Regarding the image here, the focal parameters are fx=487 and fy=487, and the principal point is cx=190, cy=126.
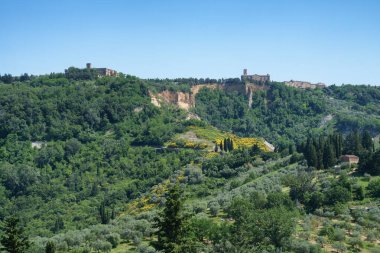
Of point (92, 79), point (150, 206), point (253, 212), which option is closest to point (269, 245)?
point (253, 212)

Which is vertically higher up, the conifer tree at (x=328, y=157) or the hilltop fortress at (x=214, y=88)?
the hilltop fortress at (x=214, y=88)

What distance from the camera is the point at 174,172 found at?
94.8m

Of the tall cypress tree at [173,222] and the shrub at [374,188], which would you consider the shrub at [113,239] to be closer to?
the tall cypress tree at [173,222]

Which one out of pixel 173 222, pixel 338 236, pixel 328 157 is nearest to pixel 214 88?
pixel 328 157

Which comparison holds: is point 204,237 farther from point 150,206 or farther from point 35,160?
point 35,160

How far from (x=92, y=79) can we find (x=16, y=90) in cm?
2849

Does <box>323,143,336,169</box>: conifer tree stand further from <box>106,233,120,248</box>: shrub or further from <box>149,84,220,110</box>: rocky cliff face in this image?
<box>149,84,220,110</box>: rocky cliff face

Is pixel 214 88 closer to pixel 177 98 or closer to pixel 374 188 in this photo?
pixel 177 98

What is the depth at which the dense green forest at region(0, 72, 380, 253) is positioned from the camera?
4784 centimetres

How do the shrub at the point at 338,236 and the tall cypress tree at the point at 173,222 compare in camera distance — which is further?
the shrub at the point at 338,236

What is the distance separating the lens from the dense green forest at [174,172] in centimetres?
4784

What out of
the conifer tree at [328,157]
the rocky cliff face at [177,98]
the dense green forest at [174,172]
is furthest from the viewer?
the rocky cliff face at [177,98]

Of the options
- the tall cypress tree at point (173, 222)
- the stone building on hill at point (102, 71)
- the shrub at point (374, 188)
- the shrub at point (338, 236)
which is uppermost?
the stone building on hill at point (102, 71)

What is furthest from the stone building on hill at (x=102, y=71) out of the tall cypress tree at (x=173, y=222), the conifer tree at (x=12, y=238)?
the tall cypress tree at (x=173, y=222)
